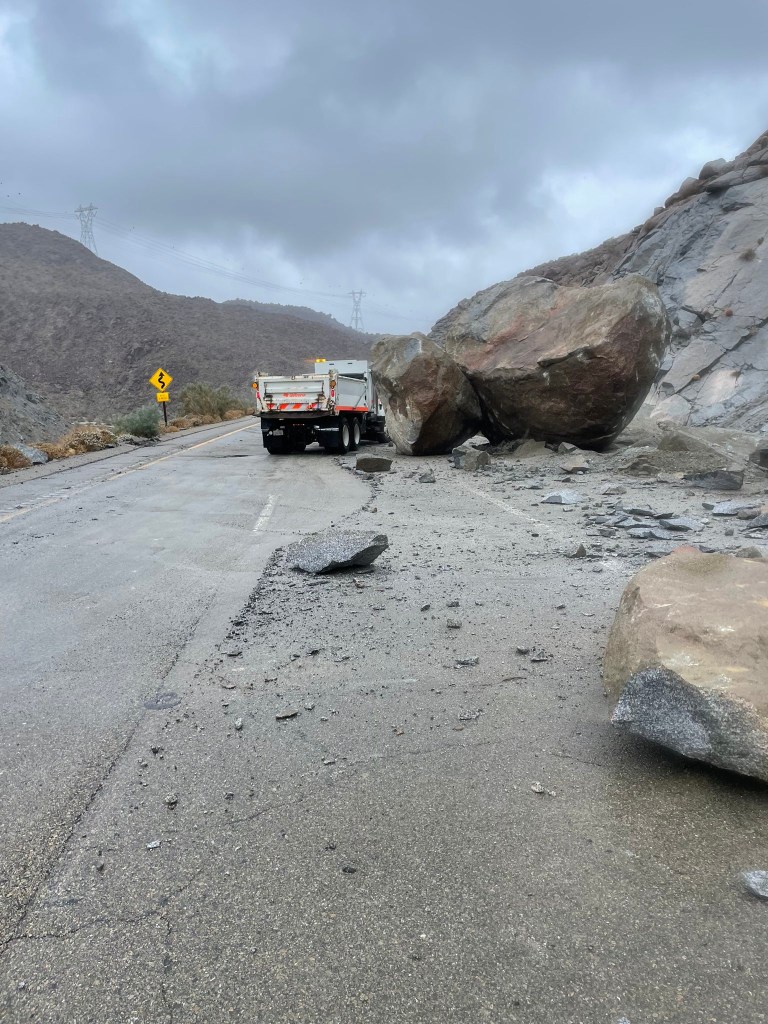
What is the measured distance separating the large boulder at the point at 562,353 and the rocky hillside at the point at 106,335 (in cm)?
4593

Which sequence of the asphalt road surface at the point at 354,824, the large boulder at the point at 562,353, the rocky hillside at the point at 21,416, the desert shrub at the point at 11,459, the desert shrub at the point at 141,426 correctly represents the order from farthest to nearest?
the desert shrub at the point at 141,426 → the rocky hillside at the point at 21,416 → the desert shrub at the point at 11,459 → the large boulder at the point at 562,353 → the asphalt road surface at the point at 354,824

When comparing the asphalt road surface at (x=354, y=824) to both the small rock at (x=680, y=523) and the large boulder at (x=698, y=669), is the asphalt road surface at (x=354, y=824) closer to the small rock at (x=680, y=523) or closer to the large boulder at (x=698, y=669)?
the large boulder at (x=698, y=669)

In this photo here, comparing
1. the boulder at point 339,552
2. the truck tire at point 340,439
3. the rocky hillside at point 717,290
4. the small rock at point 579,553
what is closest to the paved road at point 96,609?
the boulder at point 339,552

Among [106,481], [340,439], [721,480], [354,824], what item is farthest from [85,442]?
[354,824]

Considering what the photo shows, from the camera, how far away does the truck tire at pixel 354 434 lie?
67.2 feet

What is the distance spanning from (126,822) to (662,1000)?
1.92 meters

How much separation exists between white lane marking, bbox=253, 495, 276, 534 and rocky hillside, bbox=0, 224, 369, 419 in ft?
160

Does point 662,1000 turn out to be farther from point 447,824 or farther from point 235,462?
point 235,462

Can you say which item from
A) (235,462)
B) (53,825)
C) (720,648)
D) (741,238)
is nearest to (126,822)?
(53,825)

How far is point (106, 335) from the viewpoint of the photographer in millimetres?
76250

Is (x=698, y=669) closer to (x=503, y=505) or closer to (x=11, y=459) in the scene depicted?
(x=503, y=505)

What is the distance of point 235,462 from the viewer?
55.5ft

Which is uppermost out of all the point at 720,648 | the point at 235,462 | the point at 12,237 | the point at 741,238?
the point at 12,237

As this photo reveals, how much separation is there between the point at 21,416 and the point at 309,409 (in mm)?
11254
